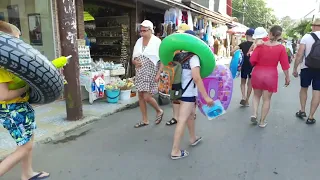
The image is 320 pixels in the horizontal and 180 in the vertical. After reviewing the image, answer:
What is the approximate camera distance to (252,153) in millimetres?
3498

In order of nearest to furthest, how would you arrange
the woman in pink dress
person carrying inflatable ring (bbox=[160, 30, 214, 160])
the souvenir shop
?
person carrying inflatable ring (bbox=[160, 30, 214, 160]) → the woman in pink dress → the souvenir shop

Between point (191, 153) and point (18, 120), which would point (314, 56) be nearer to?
point (191, 153)

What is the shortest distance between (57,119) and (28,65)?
113 inches

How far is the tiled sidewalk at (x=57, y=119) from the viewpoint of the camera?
12.3ft

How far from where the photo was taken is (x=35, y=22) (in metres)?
6.02

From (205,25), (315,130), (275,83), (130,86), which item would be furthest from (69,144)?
(205,25)

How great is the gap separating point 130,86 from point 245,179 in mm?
3973

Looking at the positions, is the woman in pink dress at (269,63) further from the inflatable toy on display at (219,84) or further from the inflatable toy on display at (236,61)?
the inflatable toy on display at (219,84)

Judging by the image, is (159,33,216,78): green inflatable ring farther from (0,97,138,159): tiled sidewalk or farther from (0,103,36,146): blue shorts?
(0,97,138,159): tiled sidewalk

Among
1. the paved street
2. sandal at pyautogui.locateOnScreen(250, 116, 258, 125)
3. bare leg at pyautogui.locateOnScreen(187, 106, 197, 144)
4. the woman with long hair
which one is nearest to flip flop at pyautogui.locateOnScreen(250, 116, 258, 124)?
sandal at pyautogui.locateOnScreen(250, 116, 258, 125)

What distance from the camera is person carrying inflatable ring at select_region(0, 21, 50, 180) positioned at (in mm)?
2222

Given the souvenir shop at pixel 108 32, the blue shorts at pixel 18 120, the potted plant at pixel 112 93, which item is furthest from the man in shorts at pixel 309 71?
the souvenir shop at pixel 108 32

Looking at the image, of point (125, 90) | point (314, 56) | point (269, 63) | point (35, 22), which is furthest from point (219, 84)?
point (35, 22)

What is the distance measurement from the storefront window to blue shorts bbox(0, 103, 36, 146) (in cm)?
384
